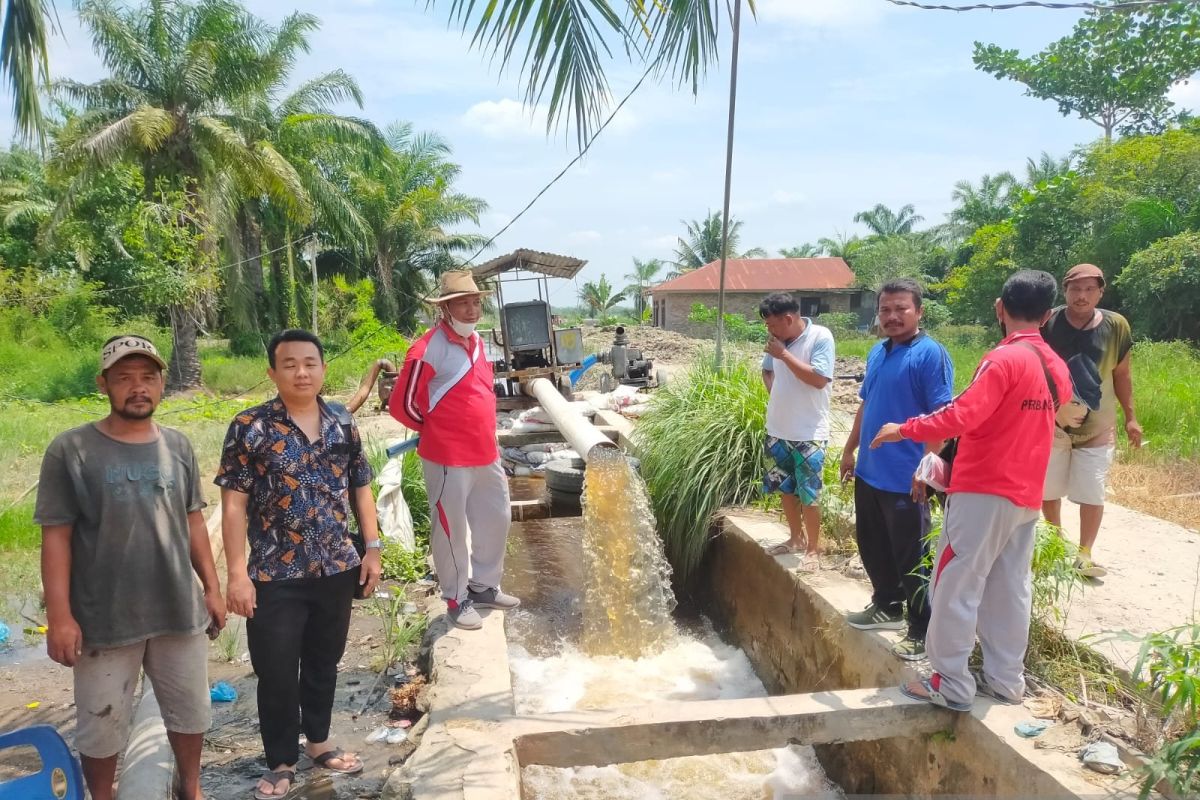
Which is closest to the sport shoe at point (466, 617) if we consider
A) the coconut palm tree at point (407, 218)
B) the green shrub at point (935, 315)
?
the coconut palm tree at point (407, 218)

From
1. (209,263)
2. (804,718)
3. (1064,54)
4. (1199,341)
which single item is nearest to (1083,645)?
(804,718)

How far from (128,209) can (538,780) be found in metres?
18.4

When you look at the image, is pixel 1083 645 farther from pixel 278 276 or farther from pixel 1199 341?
pixel 278 276

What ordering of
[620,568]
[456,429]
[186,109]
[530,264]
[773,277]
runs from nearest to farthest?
[456,429] < [620,568] < [530,264] < [186,109] < [773,277]

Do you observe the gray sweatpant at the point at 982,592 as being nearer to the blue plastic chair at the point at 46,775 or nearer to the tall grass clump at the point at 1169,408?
the blue plastic chair at the point at 46,775

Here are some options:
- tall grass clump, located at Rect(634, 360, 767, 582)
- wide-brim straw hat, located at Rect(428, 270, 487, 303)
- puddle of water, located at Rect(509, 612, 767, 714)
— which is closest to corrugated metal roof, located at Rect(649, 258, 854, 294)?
tall grass clump, located at Rect(634, 360, 767, 582)

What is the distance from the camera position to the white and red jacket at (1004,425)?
2775mm

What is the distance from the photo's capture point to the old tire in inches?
297

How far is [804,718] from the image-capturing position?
305 centimetres

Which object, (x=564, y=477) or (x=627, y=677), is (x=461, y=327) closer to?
(x=627, y=677)

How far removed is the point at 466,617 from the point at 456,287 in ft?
5.40

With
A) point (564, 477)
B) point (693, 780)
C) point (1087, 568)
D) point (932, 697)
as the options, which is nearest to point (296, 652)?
point (693, 780)

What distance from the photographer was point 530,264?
12.6 m

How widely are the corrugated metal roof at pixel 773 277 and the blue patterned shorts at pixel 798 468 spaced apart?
30.3m
